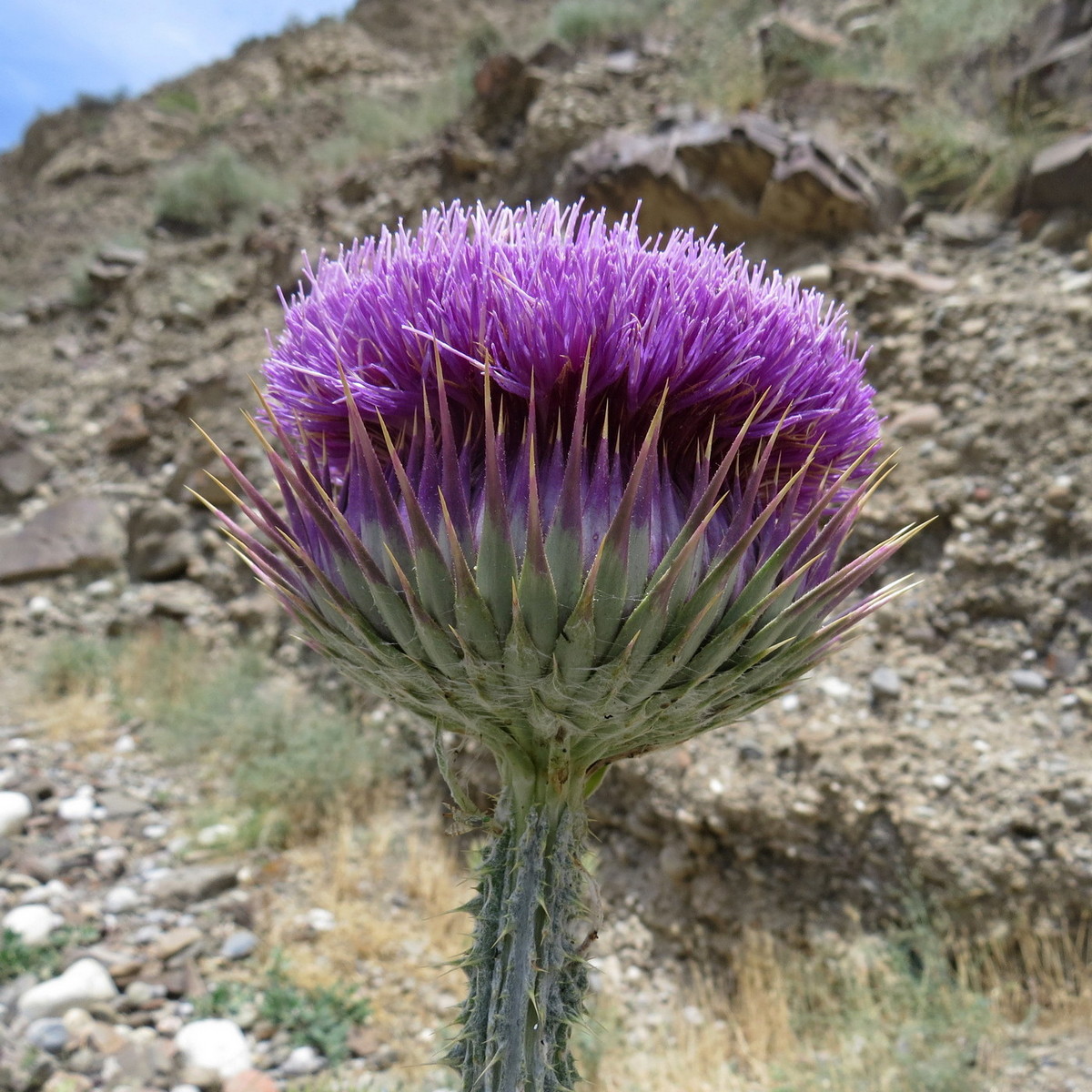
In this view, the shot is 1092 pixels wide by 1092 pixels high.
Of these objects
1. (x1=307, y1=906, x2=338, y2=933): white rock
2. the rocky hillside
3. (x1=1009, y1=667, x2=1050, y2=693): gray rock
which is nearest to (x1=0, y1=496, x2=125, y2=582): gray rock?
the rocky hillside

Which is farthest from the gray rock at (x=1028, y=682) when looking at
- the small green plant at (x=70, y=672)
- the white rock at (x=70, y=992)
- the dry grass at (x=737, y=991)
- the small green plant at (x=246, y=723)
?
the small green plant at (x=70, y=672)

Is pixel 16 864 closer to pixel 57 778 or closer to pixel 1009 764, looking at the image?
pixel 57 778

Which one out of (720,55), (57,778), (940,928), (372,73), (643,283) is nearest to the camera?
(643,283)

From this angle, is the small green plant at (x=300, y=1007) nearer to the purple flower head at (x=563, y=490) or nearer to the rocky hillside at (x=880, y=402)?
the rocky hillside at (x=880, y=402)

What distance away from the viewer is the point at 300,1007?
4.04m

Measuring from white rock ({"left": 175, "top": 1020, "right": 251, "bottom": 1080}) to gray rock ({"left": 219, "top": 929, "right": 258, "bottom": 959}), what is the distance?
1.84ft

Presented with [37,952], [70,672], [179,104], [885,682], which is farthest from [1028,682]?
[179,104]

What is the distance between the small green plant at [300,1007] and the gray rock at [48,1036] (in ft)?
1.97

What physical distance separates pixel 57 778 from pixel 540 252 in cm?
634

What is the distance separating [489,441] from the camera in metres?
1.46

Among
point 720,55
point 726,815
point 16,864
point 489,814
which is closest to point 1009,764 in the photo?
point 726,815

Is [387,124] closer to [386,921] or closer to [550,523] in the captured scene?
[386,921]

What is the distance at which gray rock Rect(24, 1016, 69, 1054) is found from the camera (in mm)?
3674

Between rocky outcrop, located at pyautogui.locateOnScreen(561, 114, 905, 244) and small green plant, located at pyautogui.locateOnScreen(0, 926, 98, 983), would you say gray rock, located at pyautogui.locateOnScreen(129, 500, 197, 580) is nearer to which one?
small green plant, located at pyautogui.locateOnScreen(0, 926, 98, 983)
